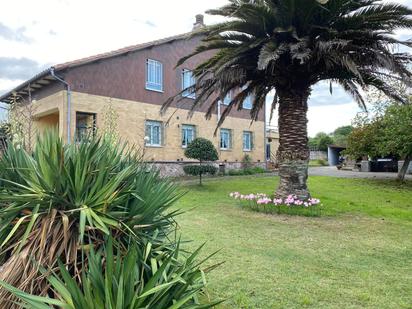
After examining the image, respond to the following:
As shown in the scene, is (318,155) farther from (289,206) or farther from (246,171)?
(289,206)

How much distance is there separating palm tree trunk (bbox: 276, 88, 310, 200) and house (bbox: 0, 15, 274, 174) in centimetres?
570

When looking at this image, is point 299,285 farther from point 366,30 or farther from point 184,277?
point 366,30

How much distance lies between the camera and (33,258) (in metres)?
2.99

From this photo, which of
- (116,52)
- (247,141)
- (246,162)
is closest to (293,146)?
(116,52)

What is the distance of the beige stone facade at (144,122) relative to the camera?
18391mm

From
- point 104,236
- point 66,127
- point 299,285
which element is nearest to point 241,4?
point 299,285

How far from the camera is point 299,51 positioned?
32.6ft

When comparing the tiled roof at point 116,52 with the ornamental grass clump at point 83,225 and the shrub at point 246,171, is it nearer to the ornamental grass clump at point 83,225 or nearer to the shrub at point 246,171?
the shrub at point 246,171

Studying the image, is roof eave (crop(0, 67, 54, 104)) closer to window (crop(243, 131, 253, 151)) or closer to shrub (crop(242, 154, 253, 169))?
shrub (crop(242, 154, 253, 169))

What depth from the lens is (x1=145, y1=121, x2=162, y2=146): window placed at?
22.3 metres

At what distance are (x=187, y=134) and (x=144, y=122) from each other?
3775 millimetres

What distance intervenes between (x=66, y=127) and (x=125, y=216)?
51.7 ft

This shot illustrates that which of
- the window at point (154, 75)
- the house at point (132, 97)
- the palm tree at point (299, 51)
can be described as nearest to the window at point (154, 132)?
the house at point (132, 97)

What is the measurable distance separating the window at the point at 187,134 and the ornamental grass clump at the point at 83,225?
2044 cm
